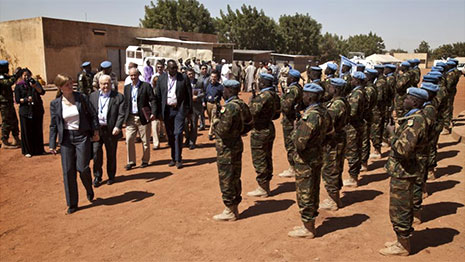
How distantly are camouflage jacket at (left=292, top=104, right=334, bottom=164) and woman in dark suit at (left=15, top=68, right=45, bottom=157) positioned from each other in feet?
21.4

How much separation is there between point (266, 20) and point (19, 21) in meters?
36.4

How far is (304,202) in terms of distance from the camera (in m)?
4.34

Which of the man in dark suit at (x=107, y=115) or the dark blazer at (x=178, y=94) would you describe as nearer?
the man in dark suit at (x=107, y=115)

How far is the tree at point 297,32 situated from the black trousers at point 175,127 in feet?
167

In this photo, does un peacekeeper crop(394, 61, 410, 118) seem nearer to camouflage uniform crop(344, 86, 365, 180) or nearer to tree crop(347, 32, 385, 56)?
camouflage uniform crop(344, 86, 365, 180)

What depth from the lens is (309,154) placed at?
4.28m

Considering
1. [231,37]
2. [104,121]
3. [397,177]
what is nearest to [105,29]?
[104,121]

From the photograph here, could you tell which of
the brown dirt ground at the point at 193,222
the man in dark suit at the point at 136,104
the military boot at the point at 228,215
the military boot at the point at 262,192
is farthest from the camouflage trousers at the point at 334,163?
the man in dark suit at the point at 136,104

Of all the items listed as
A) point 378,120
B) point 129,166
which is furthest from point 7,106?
point 378,120

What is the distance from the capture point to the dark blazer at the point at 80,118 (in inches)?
203

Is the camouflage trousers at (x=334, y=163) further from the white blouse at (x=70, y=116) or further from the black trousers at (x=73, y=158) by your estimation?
the white blouse at (x=70, y=116)

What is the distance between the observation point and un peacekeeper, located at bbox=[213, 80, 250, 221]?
468 centimetres

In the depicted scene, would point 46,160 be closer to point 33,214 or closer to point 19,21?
point 33,214

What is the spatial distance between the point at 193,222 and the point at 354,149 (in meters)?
3.13
